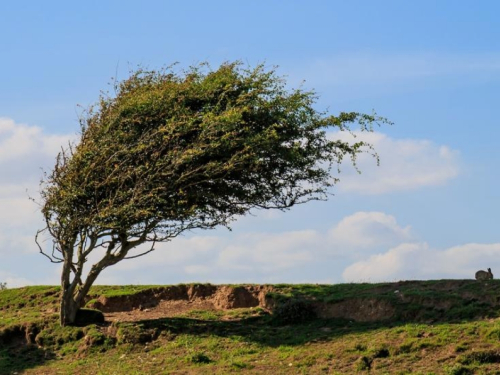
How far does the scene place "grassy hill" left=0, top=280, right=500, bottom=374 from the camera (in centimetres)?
2227

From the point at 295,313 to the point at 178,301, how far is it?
598cm

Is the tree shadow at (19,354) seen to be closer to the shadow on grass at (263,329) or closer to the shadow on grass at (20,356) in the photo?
the shadow on grass at (20,356)

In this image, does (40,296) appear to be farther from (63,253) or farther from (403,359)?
(403,359)

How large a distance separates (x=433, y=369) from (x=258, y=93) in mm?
12660

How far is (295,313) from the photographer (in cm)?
2745

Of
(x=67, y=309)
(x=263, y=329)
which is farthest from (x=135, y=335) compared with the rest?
(x=263, y=329)

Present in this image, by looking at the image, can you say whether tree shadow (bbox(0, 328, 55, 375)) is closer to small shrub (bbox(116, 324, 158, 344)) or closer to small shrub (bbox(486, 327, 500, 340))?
small shrub (bbox(116, 324, 158, 344))

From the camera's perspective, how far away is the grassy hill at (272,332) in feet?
73.0

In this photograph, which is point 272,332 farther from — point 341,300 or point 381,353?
point 381,353

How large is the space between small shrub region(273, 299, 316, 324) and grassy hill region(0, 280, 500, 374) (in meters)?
0.03

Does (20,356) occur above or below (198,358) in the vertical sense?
above

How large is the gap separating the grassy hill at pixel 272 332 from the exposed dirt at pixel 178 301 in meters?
0.04

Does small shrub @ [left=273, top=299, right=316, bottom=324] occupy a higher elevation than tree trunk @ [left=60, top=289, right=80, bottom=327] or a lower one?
lower

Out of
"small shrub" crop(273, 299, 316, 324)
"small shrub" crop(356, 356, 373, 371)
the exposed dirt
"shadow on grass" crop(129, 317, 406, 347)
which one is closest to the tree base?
the exposed dirt
